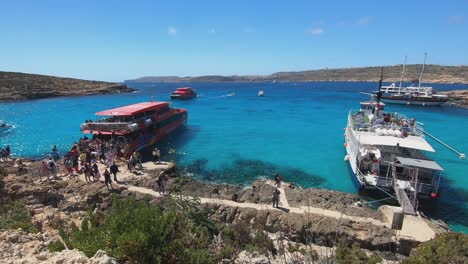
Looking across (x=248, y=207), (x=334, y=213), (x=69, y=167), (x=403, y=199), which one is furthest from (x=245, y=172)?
(x=69, y=167)

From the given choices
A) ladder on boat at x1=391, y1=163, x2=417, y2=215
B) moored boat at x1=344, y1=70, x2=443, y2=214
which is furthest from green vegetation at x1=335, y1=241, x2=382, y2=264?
moored boat at x1=344, y1=70, x2=443, y2=214

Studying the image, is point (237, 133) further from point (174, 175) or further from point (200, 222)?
point (200, 222)

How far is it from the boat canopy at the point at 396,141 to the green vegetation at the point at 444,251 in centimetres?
1143

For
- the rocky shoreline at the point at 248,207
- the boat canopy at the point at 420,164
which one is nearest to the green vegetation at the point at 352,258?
the rocky shoreline at the point at 248,207

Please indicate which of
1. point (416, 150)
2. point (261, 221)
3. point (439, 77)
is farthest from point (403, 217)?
point (439, 77)

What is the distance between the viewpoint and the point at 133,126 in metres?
28.2

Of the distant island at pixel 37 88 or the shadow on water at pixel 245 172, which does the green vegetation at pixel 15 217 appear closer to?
the shadow on water at pixel 245 172

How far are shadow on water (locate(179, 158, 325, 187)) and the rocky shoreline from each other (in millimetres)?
2874

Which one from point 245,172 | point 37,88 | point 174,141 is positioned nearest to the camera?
point 245,172

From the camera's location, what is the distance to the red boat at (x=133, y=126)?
2772 cm

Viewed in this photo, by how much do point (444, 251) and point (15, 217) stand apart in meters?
15.7

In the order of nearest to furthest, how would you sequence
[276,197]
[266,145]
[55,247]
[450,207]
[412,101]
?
[55,247], [276,197], [450,207], [266,145], [412,101]

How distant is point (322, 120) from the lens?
51.1 m

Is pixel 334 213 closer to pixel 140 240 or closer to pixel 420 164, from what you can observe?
pixel 420 164
